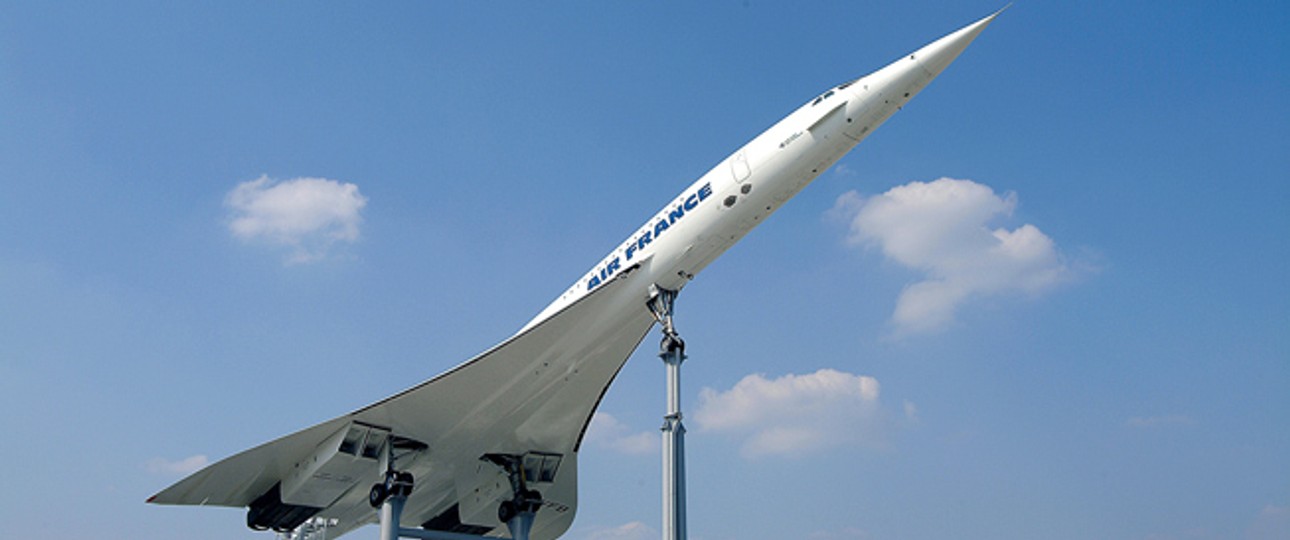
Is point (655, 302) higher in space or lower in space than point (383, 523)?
higher

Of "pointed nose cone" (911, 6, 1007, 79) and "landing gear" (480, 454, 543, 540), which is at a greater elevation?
"pointed nose cone" (911, 6, 1007, 79)

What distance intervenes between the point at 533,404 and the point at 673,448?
6087 mm

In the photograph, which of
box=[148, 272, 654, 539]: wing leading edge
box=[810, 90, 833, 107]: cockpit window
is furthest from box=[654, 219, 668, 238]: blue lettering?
box=[810, 90, 833, 107]: cockpit window

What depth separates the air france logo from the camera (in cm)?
1355

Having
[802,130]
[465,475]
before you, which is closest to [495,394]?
[465,475]

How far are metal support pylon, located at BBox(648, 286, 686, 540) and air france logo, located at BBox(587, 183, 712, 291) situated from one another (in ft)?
5.84

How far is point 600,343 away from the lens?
50.1 ft

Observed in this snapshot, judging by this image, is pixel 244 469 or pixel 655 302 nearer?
pixel 655 302

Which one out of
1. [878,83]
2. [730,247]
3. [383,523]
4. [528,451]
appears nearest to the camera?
[878,83]

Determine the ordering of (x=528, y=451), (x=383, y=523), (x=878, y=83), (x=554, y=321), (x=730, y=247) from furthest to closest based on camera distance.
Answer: (x=528, y=451), (x=383, y=523), (x=554, y=321), (x=730, y=247), (x=878, y=83)

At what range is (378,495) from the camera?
16938 mm

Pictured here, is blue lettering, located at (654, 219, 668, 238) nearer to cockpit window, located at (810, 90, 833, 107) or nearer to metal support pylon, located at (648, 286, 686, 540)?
metal support pylon, located at (648, 286, 686, 540)

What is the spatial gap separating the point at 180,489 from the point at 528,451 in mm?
5986

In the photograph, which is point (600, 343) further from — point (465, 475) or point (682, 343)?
point (465, 475)
